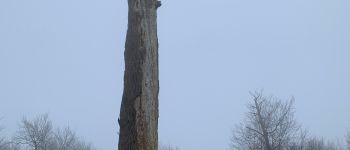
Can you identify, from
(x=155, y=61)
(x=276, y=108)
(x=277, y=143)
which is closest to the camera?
(x=155, y=61)

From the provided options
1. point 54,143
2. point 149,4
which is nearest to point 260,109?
point 149,4

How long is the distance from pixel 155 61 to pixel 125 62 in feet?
1.28

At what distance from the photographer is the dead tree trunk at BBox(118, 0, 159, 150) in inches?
211

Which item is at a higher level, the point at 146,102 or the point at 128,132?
the point at 146,102

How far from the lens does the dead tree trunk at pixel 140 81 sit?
17.6 ft

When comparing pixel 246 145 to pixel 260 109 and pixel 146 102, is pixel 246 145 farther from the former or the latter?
pixel 146 102

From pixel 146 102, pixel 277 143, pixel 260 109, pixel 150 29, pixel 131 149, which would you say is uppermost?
pixel 260 109

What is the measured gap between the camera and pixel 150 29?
19.4 ft

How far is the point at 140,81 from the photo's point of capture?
18.3 feet

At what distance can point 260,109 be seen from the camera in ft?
87.5

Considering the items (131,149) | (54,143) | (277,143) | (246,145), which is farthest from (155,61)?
(54,143)

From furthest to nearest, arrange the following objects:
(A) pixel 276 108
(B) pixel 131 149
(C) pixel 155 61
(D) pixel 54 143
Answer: (D) pixel 54 143 → (A) pixel 276 108 → (C) pixel 155 61 → (B) pixel 131 149

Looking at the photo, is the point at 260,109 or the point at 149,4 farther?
the point at 260,109

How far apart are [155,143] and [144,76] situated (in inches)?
32.8
